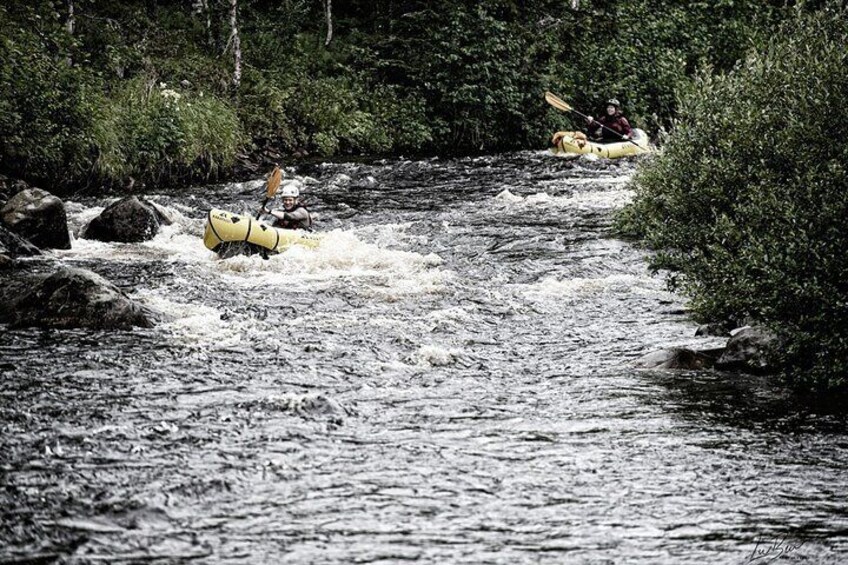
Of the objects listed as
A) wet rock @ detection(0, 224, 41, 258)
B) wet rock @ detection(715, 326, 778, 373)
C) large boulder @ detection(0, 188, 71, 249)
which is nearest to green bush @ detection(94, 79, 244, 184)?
large boulder @ detection(0, 188, 71, 249)

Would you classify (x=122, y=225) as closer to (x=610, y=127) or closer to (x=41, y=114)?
(x=41, y=114)

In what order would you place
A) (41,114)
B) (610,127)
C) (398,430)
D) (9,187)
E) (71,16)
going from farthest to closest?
(610,127)
(71,16)
(41,114)
(9,187)
(398,430)

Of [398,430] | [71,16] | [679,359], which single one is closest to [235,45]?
[71,16]

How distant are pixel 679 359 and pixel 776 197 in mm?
1888

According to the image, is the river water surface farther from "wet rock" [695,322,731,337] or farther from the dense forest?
the dense forest

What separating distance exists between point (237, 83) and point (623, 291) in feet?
53.2

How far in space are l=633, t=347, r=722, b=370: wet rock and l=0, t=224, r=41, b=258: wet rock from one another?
943 cm

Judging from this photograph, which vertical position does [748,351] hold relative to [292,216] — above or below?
below

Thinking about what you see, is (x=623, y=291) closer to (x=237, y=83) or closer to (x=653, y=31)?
(x=237, y=83)

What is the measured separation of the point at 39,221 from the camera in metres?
15.2

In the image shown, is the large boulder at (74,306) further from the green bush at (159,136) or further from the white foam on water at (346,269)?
the green bush at (159,136)

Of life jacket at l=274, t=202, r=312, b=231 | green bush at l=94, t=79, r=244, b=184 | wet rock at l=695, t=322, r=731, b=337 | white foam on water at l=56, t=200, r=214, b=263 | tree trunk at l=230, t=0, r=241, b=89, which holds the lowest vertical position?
white foam on water at l=56, t=200, r=214, b=263

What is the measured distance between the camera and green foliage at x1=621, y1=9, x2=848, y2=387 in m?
8.75

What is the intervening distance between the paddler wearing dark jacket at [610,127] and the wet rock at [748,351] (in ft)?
62.7
